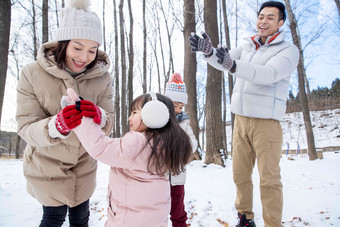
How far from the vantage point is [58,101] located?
138 cm

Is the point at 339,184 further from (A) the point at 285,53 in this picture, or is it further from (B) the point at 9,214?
(B) the point at 9,214

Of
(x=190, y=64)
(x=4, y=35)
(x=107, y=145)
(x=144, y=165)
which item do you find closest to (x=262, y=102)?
(x=144, y=165)

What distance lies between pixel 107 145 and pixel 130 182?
0.28m

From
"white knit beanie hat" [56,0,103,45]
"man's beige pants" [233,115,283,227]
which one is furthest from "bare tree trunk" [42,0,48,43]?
"man's beige pants" [233,115,283,227]

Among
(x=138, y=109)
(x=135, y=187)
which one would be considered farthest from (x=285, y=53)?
(x=135, y=187)

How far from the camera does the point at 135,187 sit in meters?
1.25

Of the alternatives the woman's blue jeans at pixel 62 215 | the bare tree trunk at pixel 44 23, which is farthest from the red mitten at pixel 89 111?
the bare tree trunk at pixel 44 23

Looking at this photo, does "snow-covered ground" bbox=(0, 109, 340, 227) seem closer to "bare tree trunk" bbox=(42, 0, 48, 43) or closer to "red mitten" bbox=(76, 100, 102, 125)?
"red mitten" bbox=(76, 100, 102, 125)

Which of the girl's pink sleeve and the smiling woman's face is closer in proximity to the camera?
the girl's pink sleeve

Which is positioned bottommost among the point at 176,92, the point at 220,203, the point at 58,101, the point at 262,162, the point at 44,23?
the point at 220,203

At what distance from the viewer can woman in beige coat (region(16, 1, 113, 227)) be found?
1331 millimetres

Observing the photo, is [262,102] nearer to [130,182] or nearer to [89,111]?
[130,182]

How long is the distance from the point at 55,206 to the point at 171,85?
1.62 metres

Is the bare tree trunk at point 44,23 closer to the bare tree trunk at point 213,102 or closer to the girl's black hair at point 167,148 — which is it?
the bare tree trunk at point 213,102
